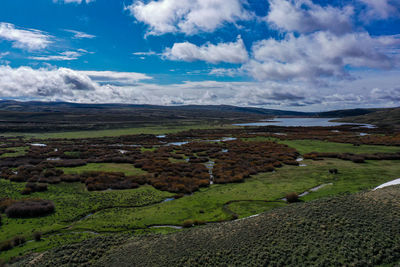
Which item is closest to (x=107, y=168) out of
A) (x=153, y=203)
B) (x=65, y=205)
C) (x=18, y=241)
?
(x=65, y=205)

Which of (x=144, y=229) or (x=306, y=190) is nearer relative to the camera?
(x=144, y=229)

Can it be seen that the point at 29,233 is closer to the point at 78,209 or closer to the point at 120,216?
the point at 78,209

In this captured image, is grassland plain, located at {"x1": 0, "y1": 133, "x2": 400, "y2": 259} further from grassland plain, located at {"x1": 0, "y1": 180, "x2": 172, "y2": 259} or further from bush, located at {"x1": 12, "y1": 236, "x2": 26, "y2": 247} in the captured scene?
bush, located at {"x1": 12, "y1": 236, "x2": 26, "y2": 247}

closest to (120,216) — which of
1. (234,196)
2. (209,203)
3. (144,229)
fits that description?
(144,229)

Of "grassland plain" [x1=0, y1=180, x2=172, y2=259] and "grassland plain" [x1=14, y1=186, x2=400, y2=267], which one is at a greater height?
"grassland plain" [x1=14, y1=186, x2=400, y2=267]

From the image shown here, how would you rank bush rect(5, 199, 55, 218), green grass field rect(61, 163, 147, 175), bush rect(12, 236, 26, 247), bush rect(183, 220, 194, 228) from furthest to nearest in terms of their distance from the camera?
green grass field rect(61, 163, 147, 175)
bush rect(5, 199, 55, 218)
bush rect(183, 220, 194, 228)
bush rect(12, 236, 26, 247)

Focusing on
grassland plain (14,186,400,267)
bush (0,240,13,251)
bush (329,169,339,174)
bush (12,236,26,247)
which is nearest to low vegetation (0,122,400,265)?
bush (0,240,13,251)

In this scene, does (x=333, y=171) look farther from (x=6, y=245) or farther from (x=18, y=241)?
(x=6, y=245)
